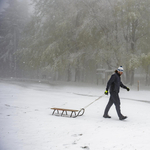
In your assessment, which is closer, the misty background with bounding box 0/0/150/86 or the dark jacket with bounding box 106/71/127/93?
the dark jacket with bounding box 106/71/127/93

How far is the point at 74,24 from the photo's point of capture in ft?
87.8

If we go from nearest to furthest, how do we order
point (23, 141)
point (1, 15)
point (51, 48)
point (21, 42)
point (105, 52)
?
point (23, 141) → point (105, 52) → point (51, 48) → point (21, 42) → point (1, 15)

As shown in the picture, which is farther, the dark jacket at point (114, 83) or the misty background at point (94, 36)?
the misty background at point (94, 36)

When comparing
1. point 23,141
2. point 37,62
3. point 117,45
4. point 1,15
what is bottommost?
point 23,141

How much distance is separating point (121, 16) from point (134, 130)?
64.5ft

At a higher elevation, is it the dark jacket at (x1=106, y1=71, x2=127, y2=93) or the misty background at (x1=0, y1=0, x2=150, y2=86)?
the misty background at (x1=0, y1=0, x2=150, y2=86)

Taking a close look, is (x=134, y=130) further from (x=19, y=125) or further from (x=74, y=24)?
(x=74, y=24)

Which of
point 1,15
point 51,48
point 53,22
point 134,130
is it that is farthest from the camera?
point 1,15

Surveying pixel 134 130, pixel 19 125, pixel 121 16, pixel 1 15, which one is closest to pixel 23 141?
pixel 19 125

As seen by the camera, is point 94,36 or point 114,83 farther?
point 94,36

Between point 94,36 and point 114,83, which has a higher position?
point 94,36

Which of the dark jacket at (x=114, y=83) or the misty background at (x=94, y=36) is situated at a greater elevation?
the misty background at (x=94, y=36)

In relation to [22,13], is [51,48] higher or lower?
lower

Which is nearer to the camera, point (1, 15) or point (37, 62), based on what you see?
point (37, 62)
